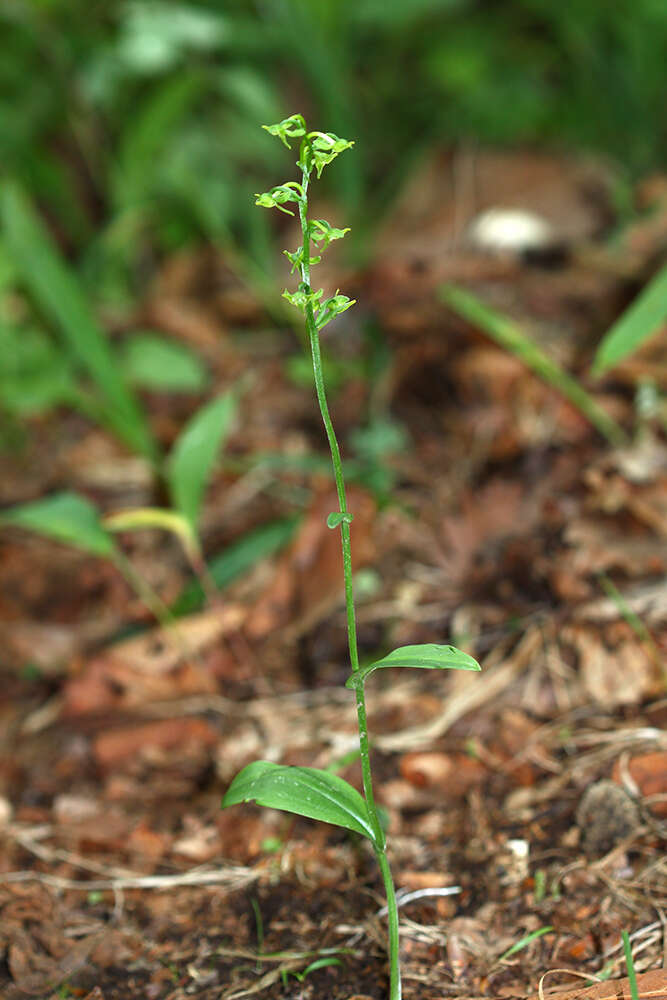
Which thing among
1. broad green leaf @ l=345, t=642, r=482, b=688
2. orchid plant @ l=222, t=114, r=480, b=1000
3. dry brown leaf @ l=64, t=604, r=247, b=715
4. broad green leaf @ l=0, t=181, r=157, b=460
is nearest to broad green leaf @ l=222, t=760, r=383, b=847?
orchid plant @ l=222, t=114, r=480, b=1000

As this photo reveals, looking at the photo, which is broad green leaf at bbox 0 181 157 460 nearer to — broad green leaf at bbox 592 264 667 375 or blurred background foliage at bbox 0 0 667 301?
blurred background foliage at bbox 0 0 667 301

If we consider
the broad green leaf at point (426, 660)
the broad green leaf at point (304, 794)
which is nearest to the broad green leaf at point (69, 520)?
the broad green leaf at point (304, 794)

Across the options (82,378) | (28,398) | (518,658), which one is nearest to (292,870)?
(518,658)

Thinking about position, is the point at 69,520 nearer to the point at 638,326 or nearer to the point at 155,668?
the point at 155,668

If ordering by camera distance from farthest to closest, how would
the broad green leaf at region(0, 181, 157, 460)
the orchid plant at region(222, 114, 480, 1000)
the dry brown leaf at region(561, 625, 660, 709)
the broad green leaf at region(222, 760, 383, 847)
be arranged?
the broad green leaf at region(0, 181, 157, 460) → the dry brown leaf at region(561, 625, 660, 709) → the broad green leaf at region(222, 760, 383, 847) → the orchid plant at region(222, 114, 480, 1000)

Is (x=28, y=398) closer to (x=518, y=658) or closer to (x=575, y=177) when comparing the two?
(x=518, y=658)

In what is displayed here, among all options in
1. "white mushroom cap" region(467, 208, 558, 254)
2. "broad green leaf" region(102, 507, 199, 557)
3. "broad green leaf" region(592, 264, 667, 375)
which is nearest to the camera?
"broad green leaf" region(592, 264, 667, 375)

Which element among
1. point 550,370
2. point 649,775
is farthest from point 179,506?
point 649,775
